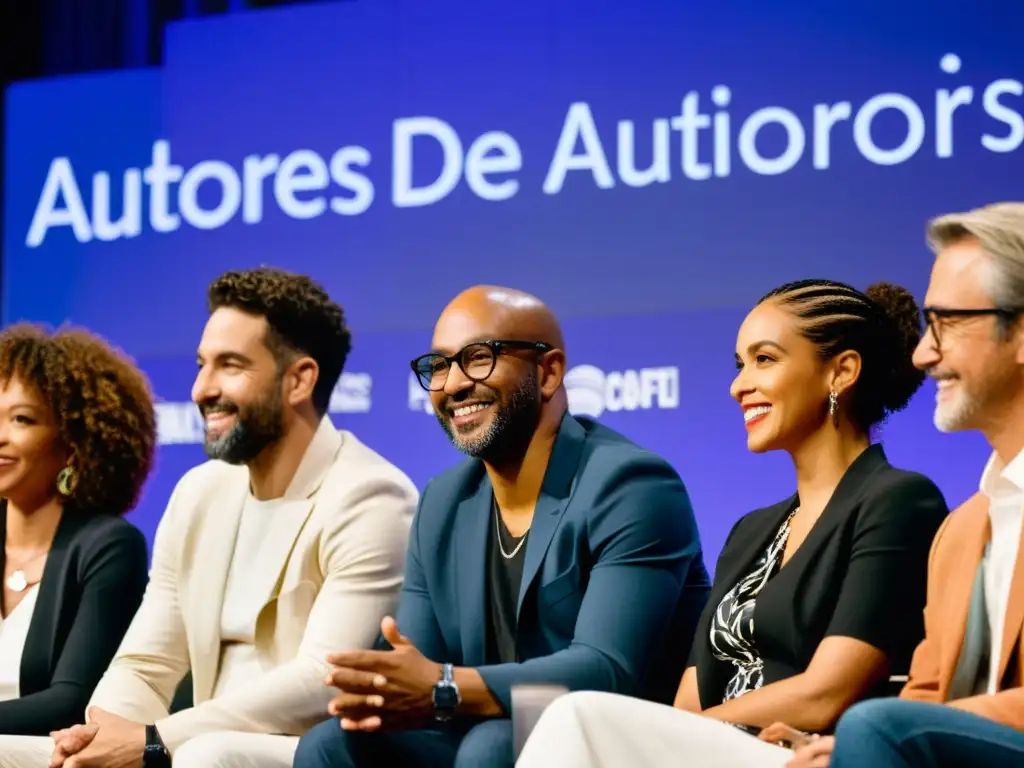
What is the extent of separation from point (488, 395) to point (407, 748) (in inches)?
34.1

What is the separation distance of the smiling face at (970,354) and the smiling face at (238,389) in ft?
6.53

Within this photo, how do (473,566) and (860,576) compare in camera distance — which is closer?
(860,576)

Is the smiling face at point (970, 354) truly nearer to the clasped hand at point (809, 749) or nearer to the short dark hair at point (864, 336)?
the short dark hair at point (864, 336)

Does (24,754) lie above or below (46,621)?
below

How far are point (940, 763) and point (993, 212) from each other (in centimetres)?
110

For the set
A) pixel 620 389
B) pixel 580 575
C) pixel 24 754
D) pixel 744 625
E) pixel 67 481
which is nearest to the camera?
pixel 744 625

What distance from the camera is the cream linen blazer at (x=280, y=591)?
3803 millimetres

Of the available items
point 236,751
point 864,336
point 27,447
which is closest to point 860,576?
point 864,336

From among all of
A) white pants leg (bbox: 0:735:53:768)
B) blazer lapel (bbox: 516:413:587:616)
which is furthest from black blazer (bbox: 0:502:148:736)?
blazer lapel (bbox: 516:413:587:616)

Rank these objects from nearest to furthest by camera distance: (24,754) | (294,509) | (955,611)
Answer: (955,611) → (24,754) → (294,509)

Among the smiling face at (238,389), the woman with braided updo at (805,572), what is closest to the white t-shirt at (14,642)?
the smiling face at (238,389)

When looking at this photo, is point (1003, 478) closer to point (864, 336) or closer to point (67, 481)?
point (864, 336)

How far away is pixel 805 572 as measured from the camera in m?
3.19

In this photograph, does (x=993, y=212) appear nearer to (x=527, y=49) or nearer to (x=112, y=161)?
(x=527, y=49)
